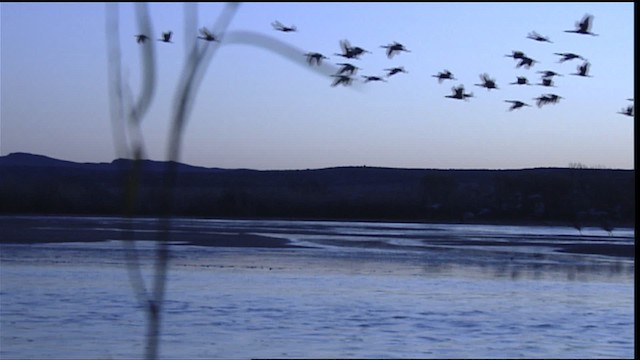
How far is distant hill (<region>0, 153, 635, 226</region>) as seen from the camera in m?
60.8

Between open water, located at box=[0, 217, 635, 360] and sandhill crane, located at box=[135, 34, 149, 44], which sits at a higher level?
sandhill crane, located at box=[135, 34, 149, 44]

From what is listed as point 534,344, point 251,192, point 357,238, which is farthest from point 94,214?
point 534,344

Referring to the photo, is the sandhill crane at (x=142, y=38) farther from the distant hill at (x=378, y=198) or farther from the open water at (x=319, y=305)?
the distant hill at (x=378, y=198)

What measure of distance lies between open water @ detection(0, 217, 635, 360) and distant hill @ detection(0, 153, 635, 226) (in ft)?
78.0

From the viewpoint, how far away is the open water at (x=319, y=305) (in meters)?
13.4

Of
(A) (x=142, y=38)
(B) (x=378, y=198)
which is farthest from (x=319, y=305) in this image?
(B) (x=378, y=198)

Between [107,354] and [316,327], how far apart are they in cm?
350

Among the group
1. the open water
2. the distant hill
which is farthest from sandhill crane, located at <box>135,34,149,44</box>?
the distant hill

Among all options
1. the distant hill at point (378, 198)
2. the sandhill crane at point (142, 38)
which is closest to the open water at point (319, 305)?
the sandhill crane at point (142, 38)

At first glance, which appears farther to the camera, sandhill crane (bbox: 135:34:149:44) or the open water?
the open water

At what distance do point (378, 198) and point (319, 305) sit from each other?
61.0 meters

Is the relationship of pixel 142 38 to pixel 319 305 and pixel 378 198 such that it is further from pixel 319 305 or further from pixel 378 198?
pixel 378 198

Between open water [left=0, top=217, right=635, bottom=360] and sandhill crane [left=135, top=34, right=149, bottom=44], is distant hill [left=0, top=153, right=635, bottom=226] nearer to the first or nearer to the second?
open water [left=0, top=217, right=635, bottom=360]

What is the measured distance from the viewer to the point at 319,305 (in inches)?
687
